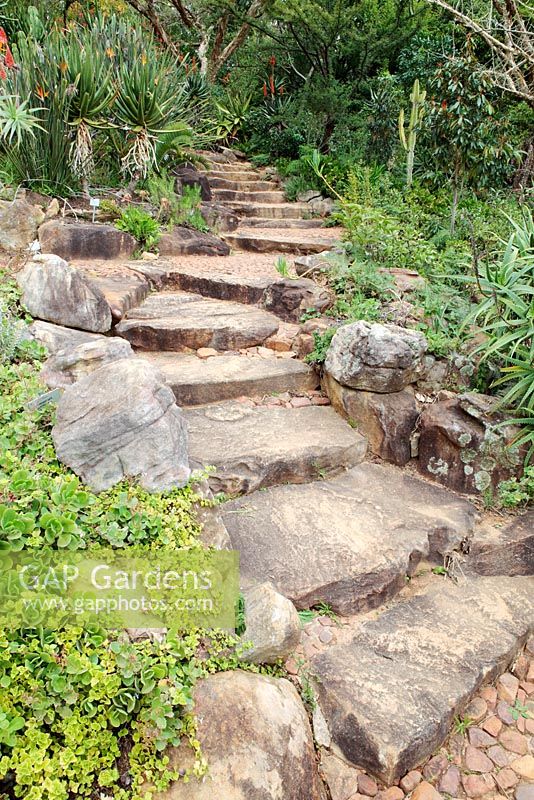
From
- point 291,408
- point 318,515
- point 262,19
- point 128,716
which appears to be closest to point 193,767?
point 128,716

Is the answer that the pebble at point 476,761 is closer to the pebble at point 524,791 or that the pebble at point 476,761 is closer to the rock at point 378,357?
the pebble at point 524,791

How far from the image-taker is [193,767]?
1.42 metres

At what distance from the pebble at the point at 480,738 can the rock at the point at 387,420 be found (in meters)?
1.36

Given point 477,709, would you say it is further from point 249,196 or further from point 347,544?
point 249,196

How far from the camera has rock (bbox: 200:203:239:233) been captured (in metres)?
6.52

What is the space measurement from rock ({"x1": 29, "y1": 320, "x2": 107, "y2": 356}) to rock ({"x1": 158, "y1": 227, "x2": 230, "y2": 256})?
2.52 m

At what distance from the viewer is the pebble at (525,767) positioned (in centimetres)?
180

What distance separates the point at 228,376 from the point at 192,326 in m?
0.64

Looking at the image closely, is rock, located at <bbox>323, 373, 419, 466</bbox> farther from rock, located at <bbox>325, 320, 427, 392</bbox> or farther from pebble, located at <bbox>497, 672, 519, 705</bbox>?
pebble, located at <bbox>497, 672, 519, 705</bbox>

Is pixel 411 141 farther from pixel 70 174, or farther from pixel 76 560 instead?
pixel 76 560

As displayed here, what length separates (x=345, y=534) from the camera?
2389mm

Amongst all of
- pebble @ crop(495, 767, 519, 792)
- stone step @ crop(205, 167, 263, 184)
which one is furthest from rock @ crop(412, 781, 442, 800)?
stone step @ crop(205, 167, 263, 184)

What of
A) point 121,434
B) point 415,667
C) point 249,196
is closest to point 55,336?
point 121,434

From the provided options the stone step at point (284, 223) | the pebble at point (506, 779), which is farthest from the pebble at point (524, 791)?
the stone step at point (284, 223)
